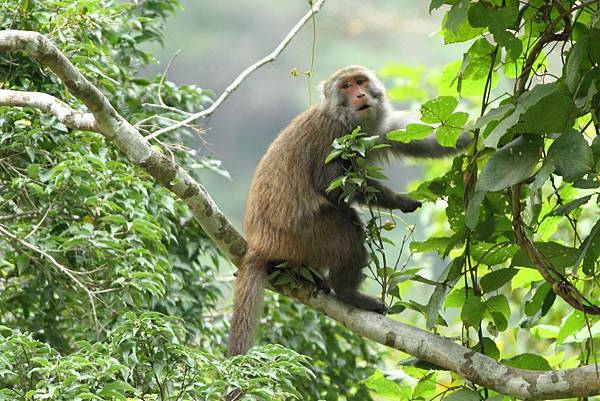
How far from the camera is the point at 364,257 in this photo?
5020mm

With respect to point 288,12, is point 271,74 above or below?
below

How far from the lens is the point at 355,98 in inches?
218

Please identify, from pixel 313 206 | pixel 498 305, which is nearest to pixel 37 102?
pixel 313 206

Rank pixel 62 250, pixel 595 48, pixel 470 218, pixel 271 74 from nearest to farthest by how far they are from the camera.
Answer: pixel 595 48
pixel 470 218
pixel 62 250
pixel 271 74

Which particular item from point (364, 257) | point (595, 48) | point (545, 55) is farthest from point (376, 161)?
point (595, 48)

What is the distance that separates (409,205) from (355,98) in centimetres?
90

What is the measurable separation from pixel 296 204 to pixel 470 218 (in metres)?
2.09

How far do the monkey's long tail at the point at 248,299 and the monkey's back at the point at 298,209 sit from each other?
0.27ft

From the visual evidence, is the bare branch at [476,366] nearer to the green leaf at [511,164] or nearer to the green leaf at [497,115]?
the green leaf at [511,164]

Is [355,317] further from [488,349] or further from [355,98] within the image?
[355,98]

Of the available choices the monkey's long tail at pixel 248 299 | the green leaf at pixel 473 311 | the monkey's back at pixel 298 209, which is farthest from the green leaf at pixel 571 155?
the monkey's long tail at pixel 248 299

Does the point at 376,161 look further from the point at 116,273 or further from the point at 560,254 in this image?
the point at 560,254

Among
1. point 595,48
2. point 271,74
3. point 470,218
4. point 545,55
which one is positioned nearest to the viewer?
point 595,48

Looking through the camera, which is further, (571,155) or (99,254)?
(99,254)
